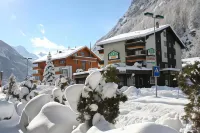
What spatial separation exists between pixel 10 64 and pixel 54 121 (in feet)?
569

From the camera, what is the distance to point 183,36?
308 ft

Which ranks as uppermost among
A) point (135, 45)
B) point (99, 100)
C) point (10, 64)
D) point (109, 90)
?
point (10, 64)

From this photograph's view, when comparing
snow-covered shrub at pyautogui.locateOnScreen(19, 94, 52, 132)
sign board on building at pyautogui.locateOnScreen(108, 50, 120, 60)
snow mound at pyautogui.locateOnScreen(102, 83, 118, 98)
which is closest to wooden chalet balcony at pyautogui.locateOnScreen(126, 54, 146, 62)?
sign board on building at pyautogui.locateOnScreen(108, 50, 120, 60)

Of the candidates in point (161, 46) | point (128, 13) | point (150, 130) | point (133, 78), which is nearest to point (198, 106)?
point (150, 130)

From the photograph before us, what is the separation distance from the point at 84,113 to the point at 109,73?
1451mm

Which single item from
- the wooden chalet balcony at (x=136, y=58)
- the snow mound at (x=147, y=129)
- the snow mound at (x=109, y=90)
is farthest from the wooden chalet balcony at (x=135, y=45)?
the snow mound at (x=147, y=129)

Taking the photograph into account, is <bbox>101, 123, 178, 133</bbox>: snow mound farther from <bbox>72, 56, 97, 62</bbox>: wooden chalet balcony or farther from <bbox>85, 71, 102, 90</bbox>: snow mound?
<bbox>72, 56, 97, 62</bbox>: wooden chalet balcony

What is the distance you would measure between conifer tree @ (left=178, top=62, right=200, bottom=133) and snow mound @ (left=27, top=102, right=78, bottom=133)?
401 centimetres

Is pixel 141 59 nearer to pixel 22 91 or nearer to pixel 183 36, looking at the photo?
pixel 22 91

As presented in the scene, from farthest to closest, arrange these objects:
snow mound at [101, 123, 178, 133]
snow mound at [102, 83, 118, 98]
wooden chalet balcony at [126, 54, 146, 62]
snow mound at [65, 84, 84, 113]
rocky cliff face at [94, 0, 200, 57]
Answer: rocky cliff face at [94, 0, 200, 57], wooden chalet balcony at [126, 54, 146, 62], snow mound at [65, 84, 84, 113], snow mound at [102, 83, 118, 98], snow mound at [101, 123, 178, 133]

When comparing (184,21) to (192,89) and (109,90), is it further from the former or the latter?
(192,89)

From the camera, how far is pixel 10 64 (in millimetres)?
170625

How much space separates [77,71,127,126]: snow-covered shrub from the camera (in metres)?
7.38

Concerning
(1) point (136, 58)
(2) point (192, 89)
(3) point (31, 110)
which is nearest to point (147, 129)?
(2) point (192, 89)
